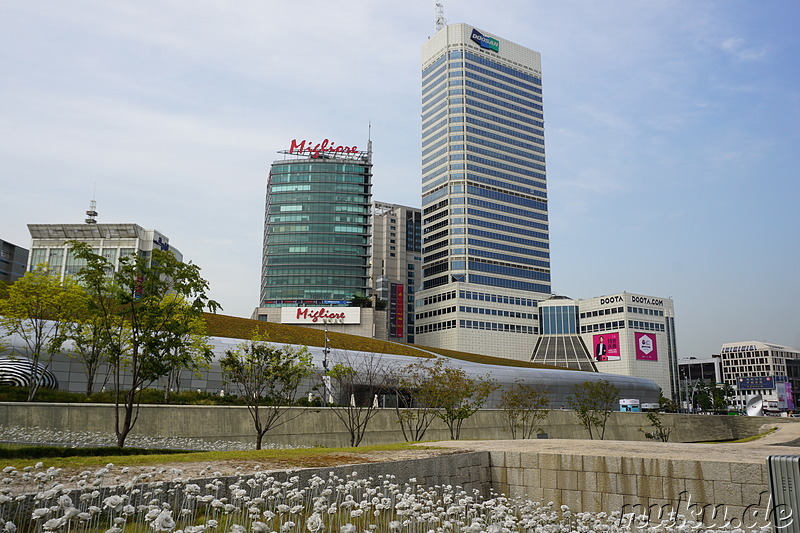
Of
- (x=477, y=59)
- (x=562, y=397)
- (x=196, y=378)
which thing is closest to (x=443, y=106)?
(x=477, y=59)

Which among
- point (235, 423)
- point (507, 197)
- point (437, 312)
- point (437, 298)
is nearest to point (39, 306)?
point (235, 423)

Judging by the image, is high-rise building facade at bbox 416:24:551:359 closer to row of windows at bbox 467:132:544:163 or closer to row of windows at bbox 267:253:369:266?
row of windows at bbox 467:132:544:163

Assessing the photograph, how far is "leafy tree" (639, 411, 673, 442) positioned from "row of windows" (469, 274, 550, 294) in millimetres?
88904

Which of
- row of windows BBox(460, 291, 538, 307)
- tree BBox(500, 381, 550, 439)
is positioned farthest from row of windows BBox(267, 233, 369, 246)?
tree BBox(500, 381, 550, 439)

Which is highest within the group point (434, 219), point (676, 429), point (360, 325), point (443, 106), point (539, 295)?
point (443, 106)

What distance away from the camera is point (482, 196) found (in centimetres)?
16612

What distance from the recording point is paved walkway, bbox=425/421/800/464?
19125 mm

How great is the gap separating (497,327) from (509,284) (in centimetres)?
1522

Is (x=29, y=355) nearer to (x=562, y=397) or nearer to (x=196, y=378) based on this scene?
(x=196, y=378)

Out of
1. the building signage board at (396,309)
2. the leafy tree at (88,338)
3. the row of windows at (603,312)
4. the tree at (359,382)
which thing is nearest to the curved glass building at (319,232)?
the building signage board at (396,309)

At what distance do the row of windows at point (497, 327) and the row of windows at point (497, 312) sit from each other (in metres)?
2.77

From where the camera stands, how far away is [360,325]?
13738cm

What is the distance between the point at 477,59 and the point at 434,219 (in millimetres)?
52263

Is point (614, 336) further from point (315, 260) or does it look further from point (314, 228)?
point (314, 228)
